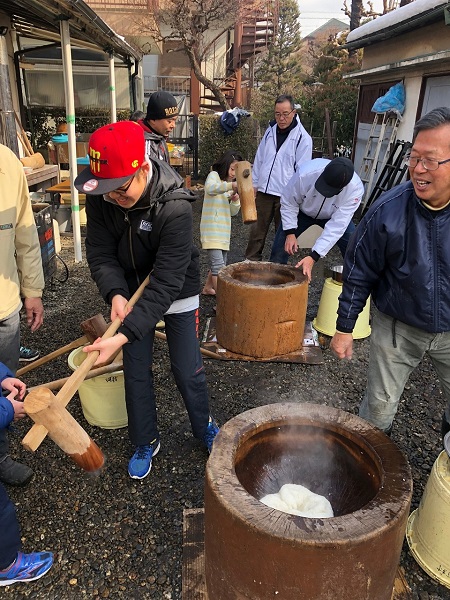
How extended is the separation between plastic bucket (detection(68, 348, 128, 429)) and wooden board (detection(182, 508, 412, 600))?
91cm

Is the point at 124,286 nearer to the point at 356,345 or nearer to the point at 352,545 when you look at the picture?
the point at 352,545

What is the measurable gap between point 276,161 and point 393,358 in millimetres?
3491

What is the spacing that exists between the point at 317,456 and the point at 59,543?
137 centimetres

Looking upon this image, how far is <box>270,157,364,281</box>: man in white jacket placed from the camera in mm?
4113

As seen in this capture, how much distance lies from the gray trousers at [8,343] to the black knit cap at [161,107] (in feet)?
7.41

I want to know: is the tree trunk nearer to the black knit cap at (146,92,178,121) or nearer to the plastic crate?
the plastic crate

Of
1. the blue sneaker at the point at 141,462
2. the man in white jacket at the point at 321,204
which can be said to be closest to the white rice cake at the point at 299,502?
the blue sneaker at the point at 141,462

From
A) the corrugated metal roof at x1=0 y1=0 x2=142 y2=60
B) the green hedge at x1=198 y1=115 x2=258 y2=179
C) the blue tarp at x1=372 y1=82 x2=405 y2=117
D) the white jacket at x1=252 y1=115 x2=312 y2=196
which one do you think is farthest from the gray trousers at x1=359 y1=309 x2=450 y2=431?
the green hedge at x1=198 y1=115 x2=258 y2=179

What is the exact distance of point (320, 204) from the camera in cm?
452

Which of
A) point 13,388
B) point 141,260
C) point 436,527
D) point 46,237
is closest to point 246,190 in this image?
point 141,260

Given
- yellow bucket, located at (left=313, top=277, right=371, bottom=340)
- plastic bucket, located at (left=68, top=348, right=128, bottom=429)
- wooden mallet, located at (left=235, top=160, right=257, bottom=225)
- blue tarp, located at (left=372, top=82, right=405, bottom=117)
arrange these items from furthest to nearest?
1. blue tarp, located at (left=372, top=82, right=405, bottom=117)
2. yellow bucket, located at (left=313, top=277, right=371, bottom=340)
3. wooden mallet, located at (left=235, top=160, right=257, bottom=225)
4. plastic bucket, located at (left=68, top=348, right=128, bottom=429)

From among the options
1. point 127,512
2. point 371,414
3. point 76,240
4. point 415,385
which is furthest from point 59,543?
point 76,240

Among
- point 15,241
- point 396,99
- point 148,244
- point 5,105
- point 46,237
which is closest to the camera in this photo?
point 148,244

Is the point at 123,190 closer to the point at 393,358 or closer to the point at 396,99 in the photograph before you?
the point at 393,358
